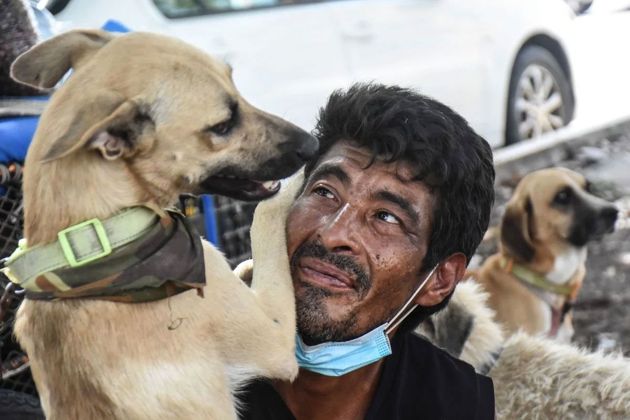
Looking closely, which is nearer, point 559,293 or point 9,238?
point 9,238

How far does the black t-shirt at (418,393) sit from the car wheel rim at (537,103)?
188 inches

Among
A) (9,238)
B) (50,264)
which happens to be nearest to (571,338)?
(9,238)

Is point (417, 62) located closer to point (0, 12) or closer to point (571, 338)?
point (571, 338)

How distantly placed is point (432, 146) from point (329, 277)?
457 mm

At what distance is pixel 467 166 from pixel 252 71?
11.3 ft

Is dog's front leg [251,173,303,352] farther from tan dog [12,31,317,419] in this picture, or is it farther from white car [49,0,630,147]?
white car [49,0,630,147]

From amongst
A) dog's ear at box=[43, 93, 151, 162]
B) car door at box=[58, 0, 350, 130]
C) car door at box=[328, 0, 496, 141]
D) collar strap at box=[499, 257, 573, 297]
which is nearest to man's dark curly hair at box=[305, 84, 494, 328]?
dog's ear at box=[43, 93, 151, 162]

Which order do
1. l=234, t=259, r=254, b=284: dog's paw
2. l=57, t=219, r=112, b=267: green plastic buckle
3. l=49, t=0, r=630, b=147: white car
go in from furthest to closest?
1. l=49, t=0, r=630, b=147: white car
2. l=234, t=259, r=254, b=284: dog's paw
3. l=57, t=219, r=112, b=267: green plastic buckle

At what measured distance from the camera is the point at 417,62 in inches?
276

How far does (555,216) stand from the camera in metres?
4.75

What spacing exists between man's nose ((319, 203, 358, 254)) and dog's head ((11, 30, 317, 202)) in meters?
0.20

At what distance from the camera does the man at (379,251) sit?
102 inches

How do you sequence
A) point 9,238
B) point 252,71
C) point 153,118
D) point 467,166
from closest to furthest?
point 153,118 → point 467,166 → point 9,238 → point 252,71

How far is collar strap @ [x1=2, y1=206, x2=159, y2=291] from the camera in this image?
2211 mm
